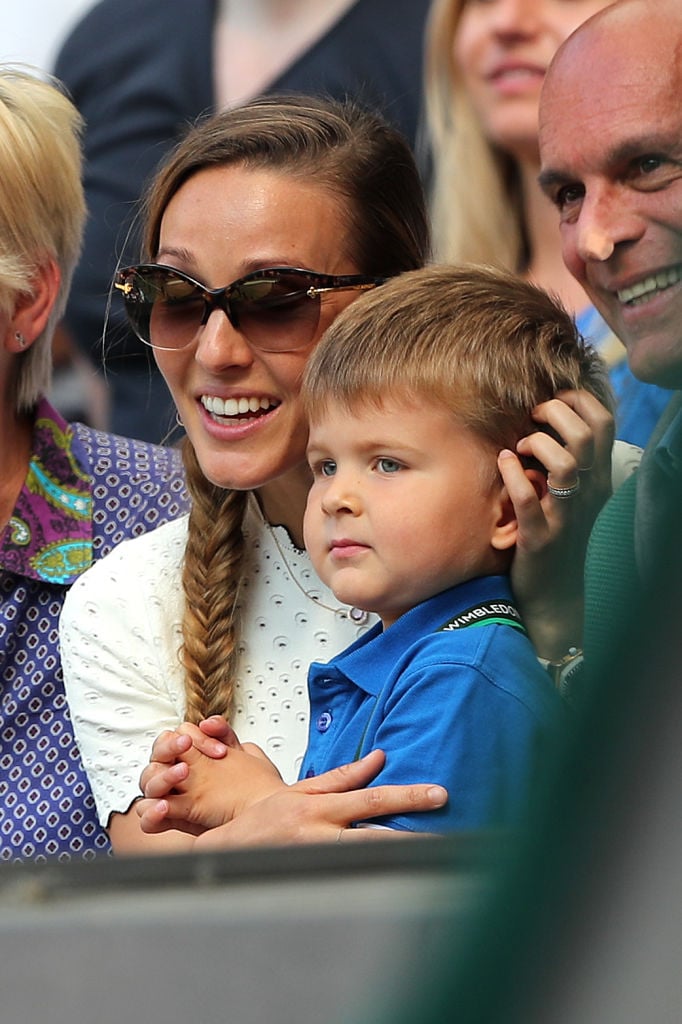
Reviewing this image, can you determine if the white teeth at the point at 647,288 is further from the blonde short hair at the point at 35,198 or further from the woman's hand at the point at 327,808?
the blonde short hair at the point at 35,198

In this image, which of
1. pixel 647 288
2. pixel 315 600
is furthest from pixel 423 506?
pixel 315 600

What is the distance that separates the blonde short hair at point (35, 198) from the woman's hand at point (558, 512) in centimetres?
110

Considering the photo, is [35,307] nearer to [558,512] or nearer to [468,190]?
[468,190]

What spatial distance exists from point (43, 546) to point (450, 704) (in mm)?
1048

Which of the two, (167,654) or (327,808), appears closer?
(327,808)

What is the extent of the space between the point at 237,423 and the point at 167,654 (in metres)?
0.32

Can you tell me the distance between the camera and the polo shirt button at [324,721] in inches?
62.7

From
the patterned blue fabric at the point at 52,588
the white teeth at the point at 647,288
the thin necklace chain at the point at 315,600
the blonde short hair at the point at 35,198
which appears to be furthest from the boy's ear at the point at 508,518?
the blonde short hair at the point at 35,198

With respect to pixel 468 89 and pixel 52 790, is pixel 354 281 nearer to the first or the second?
pixel 52 790

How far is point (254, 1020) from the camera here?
50cm

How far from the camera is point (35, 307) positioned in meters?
2.44

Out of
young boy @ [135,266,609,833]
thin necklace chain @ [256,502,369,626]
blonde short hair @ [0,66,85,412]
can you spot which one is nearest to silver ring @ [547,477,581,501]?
young boy @ [135,266,609,833]

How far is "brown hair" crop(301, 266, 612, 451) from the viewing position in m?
1.49

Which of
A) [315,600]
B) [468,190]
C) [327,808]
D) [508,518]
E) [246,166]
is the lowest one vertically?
[327,808]
